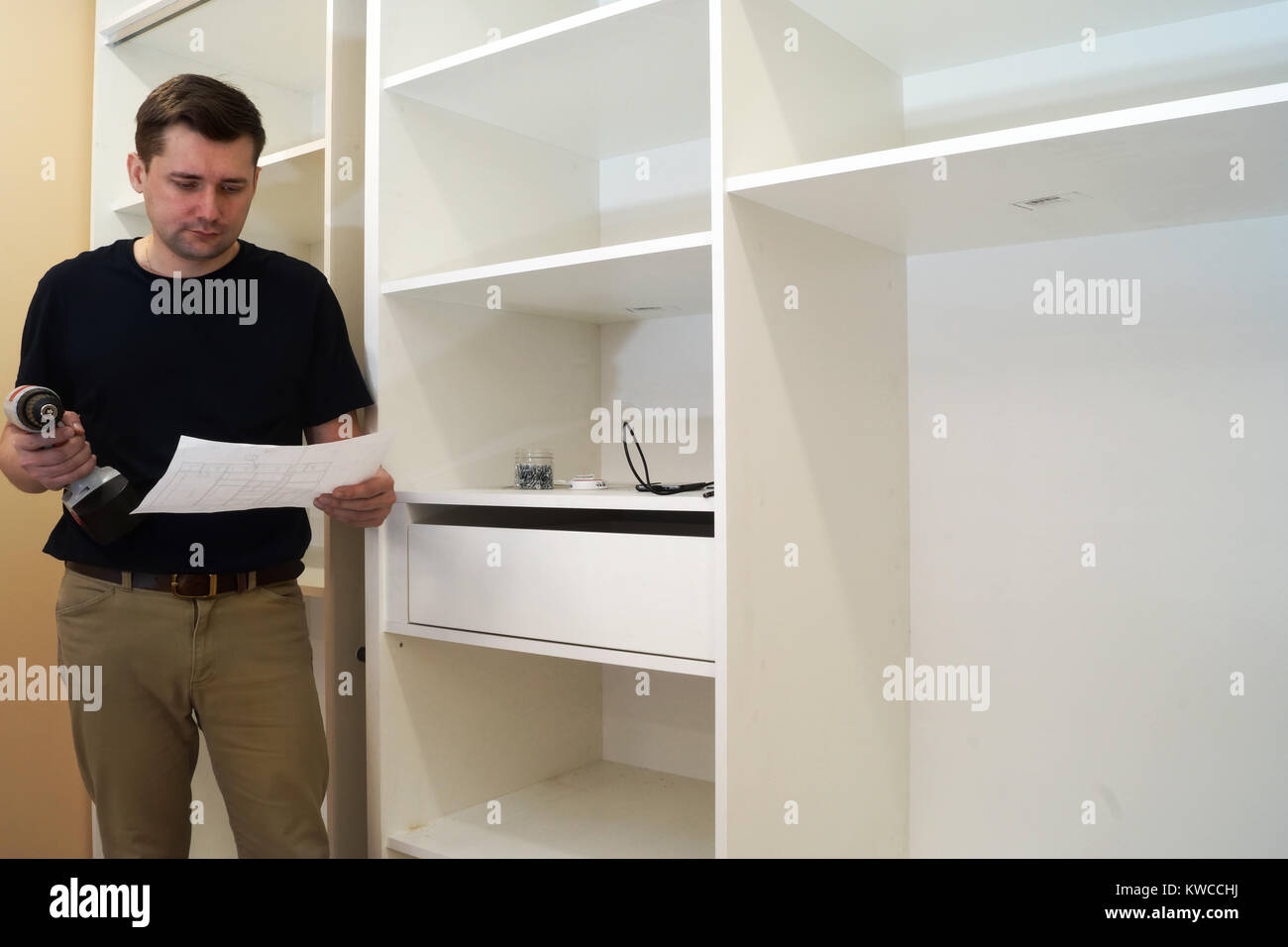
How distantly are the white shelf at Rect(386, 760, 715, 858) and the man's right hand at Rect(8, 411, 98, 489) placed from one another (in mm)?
779

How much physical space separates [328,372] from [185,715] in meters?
0.58

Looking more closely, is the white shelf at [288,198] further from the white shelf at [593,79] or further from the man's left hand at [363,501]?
the man's left hand at [363,501]

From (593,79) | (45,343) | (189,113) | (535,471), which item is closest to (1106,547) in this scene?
(535,471)

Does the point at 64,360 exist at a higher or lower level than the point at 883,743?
higher

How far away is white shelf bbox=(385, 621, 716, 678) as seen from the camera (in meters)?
1.31

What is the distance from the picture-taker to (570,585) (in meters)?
1.45

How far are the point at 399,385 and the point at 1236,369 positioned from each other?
132 centimetres

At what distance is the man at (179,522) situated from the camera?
4.71 ft

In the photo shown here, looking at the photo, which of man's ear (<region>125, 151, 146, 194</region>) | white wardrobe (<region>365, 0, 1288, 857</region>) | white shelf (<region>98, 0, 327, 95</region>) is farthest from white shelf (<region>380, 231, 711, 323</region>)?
white shelf (<region>98, 0, 327, 95</region>)

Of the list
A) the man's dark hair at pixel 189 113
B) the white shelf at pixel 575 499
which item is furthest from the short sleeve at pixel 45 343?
the white shelf at pixel 575 499
